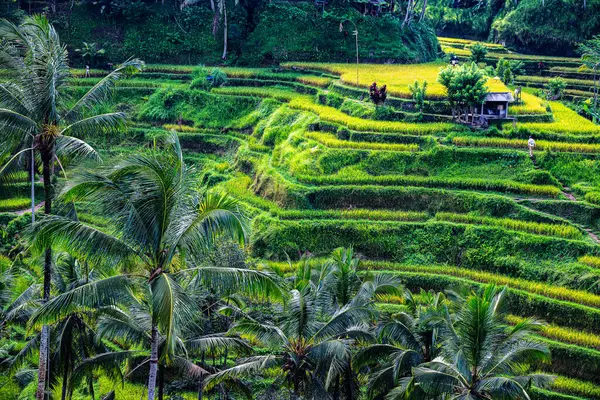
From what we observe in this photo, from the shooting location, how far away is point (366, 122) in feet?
126

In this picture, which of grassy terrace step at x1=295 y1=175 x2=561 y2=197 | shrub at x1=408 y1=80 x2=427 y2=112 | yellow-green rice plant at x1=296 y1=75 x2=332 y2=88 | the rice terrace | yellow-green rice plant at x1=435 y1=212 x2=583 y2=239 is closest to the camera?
the rice terrace

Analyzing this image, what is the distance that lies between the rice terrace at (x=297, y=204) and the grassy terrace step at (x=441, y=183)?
82 mm

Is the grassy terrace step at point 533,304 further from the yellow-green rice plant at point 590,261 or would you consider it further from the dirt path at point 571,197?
the dirt path at point 571,197

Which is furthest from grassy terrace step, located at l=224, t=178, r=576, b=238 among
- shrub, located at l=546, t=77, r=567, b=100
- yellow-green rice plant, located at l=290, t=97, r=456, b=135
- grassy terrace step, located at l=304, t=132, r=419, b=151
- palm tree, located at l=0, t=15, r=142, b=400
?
shrub, located at l=546, t=77, r=567, b=100

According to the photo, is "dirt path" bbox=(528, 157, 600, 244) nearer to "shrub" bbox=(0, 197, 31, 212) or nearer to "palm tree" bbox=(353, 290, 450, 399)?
"palm tree" bbox=(353, 290, 450, 399)

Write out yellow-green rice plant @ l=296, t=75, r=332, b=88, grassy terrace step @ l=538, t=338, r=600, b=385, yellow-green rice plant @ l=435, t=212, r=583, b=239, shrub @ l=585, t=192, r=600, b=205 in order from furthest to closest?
yellow-green rice plant @ l=296, t=75, r=332, b=88 < shrub @ l=585, t=192, r=600, b=205 < yellow-green rice plant @ l=435, t=212, r=583, b=239 < grassy terrace step @ l=538, t=338, r=600, b=385

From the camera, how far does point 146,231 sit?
16062 mm

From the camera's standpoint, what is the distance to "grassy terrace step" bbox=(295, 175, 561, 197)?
32625mm

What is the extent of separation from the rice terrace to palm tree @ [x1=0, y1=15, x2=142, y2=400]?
55 mm

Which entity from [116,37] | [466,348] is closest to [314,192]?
[466,348]

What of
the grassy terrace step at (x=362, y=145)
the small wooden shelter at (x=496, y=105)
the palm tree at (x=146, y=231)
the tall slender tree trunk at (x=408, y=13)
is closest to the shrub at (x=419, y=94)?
the small wooden shelter at (x=496, y=105)

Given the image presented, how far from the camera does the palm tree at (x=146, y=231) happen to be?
15.7 m

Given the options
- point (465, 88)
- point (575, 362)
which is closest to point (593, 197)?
point (465, 88)

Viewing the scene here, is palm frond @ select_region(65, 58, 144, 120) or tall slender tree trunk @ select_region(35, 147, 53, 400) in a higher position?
palm frond @ select_region(65, 58, 144, 120)
